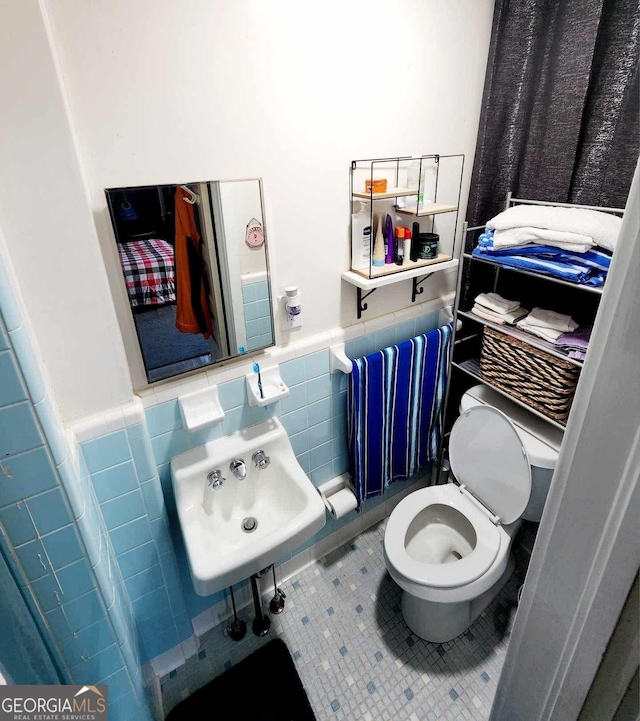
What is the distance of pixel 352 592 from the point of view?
189 centimetres

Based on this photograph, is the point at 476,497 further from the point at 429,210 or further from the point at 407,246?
the point at 429,210

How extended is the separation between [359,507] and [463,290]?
3.62ft

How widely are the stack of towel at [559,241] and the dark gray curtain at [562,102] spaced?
0.16 metres

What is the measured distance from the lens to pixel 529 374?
152 centimetres

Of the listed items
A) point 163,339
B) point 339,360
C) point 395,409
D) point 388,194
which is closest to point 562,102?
point 388,194

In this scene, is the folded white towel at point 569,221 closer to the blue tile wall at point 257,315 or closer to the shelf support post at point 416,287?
the shelf support post at point 416,287

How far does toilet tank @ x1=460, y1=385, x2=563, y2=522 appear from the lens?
1.49 meters

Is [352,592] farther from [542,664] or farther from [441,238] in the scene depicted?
[441,238]

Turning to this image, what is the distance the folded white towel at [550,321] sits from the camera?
1.42 m

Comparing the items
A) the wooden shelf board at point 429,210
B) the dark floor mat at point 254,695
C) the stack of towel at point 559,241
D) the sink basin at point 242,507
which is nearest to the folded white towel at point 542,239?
the stack of towel at point 559,241

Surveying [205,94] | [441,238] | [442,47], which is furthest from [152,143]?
[441,238]

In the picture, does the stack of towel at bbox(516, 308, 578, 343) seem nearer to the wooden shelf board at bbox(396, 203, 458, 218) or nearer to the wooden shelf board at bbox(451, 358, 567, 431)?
the wooden shelf board at bbox(451, 358, 567, 431)

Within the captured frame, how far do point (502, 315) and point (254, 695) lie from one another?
68.6 inches

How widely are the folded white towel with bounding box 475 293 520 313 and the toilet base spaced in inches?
46.2
